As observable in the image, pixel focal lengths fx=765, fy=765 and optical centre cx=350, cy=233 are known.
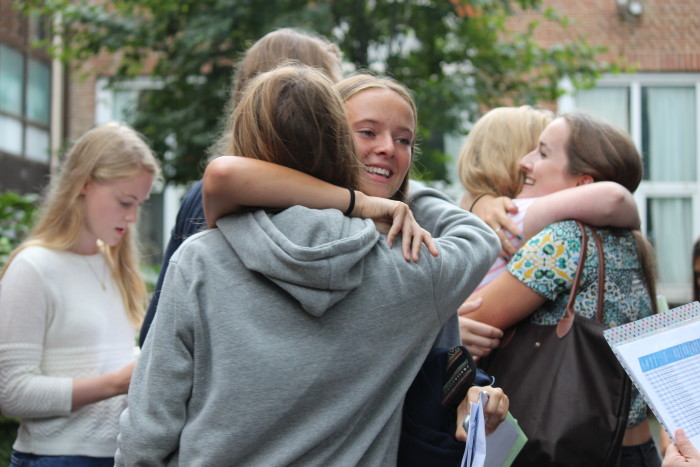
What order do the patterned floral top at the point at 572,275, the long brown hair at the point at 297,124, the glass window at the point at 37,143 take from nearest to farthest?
the long brown hair at the point at 297,124
the patterned floral top at the point at 572,275
the glass window at the point at 37,143

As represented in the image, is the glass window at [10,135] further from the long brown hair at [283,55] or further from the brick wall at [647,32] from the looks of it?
the long brown hair at [283,55]

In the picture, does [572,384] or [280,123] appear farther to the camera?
[572,384]

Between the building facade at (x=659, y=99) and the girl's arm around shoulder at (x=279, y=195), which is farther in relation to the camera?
the building facade at (x=659, y=99)

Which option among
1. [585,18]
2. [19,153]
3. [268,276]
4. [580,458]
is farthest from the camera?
[19,153]

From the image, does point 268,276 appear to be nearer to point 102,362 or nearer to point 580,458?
point 580,458

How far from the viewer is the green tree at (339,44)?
6.68 meters

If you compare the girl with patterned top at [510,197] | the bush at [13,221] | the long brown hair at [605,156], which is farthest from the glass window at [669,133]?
the long brown hair at [605,156]

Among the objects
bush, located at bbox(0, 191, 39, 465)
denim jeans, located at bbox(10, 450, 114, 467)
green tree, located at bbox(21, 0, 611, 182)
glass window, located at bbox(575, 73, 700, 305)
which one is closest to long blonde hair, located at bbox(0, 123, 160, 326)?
denim jeans, located at bbox(10, 450, 114, 467)

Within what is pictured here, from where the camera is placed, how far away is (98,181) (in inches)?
111

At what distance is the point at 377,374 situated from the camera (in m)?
1.59

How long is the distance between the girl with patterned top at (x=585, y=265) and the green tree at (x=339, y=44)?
4421 mm

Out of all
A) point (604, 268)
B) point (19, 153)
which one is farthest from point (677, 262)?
point (19, 153)

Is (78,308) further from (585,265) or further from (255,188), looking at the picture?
(585,265)

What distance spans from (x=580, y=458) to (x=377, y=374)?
2.35 feet
